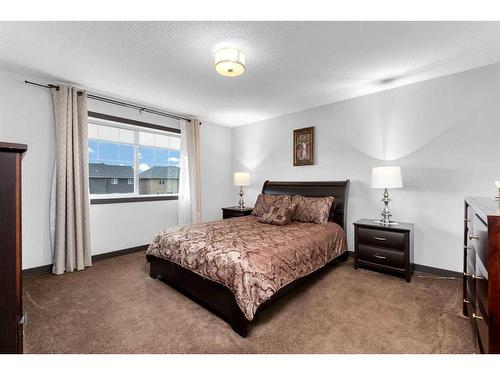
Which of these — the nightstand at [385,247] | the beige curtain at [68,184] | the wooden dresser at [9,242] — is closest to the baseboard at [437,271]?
the nightstand at [385,247]

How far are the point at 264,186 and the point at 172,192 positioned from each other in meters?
1.79

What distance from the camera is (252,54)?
2.41m

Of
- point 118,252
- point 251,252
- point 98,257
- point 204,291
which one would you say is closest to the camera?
point 251,252

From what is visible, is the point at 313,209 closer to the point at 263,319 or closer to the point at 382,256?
the point at 382,256

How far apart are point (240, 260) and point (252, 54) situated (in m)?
2.00

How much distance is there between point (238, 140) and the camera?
17.6ft

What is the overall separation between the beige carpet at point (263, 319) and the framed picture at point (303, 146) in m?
2.05

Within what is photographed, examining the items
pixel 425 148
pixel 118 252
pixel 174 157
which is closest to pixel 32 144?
pixel 118 252

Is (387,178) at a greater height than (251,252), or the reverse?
(387,178)

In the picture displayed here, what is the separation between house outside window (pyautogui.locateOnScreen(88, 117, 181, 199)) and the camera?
366 centimetres

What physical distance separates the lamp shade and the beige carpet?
1.13 meters

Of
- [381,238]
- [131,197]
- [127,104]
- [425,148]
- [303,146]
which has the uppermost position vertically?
[127,104]
